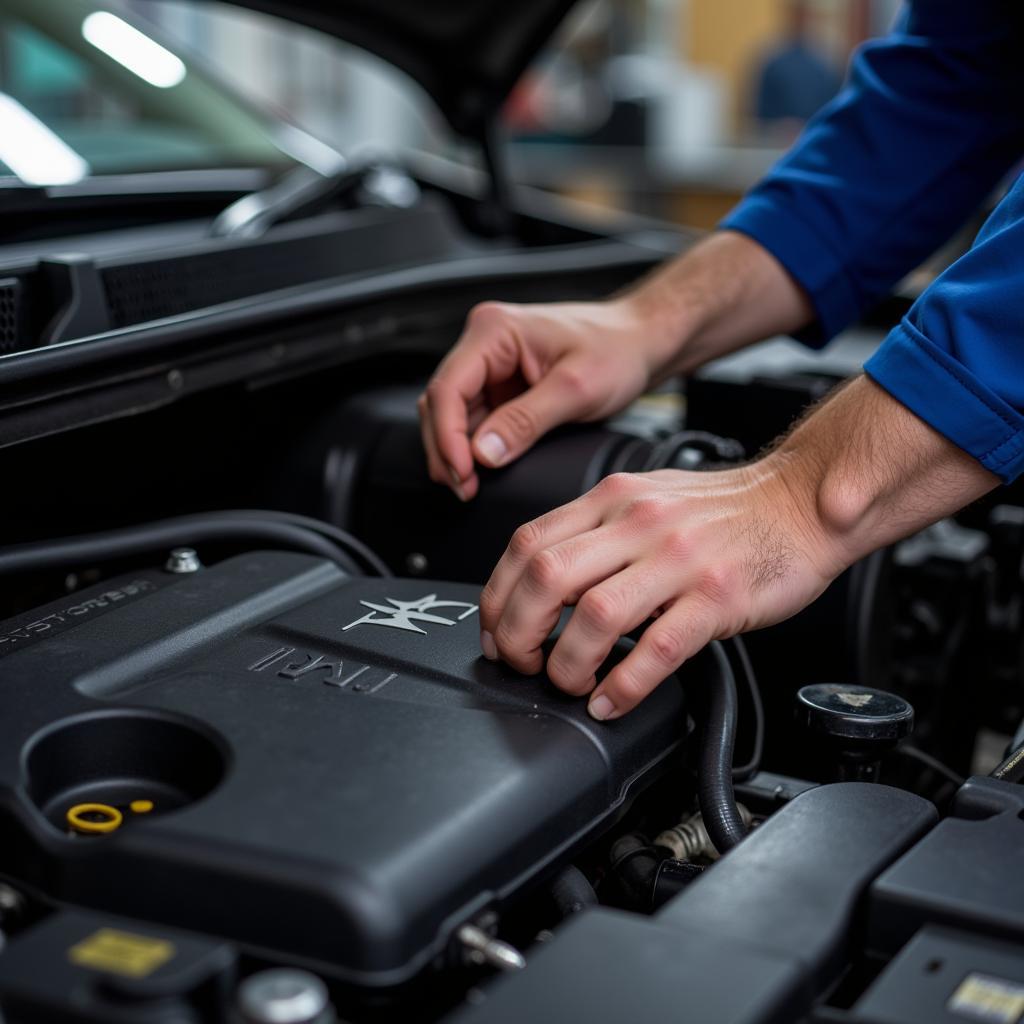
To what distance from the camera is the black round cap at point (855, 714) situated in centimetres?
79

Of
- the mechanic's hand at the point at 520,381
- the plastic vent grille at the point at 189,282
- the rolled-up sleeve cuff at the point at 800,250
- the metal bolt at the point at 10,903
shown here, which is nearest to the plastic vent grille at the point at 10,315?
the plastic vent grille at the point at 189,282

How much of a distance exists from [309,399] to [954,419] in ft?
1.93

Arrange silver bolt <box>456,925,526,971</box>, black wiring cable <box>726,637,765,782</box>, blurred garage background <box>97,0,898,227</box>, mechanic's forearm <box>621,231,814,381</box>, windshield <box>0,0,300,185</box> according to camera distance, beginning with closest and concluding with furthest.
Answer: silver bolt <box>456,925,526,971</box> → black wiring cable <box>726,637,765,782</box> → mechanic's forearm <box>621,231,814,381</box> → windshield <box>0,0,300,185</box> → blurred garage background <box>97,0,898,227</box>

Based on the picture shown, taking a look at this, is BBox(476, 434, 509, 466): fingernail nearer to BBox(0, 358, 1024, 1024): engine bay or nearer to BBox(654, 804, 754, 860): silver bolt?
BBox(0, 358, 1024, 1024): engine bay

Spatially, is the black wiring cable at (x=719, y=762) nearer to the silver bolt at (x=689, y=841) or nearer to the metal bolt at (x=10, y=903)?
the silver bolt at (x=689, y=841)

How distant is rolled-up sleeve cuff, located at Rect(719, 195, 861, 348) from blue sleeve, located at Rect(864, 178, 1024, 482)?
1.45 ft

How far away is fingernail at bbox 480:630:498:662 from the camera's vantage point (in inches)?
31.7

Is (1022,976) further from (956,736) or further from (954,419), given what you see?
(956,736)

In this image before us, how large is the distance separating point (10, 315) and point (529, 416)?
382 millimetres

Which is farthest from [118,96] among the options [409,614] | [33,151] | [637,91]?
[637,91]

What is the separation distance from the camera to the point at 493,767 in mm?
680

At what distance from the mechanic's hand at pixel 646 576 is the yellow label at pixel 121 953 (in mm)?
290

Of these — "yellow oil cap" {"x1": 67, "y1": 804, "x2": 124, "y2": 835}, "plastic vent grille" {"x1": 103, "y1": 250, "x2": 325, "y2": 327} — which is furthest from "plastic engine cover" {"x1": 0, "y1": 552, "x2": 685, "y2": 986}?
"plastic vent grille" {"x1": 103, "y1": 250, "x2": 325, "y2": 327}

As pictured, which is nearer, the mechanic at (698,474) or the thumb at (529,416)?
the mechanic at (698,474)
